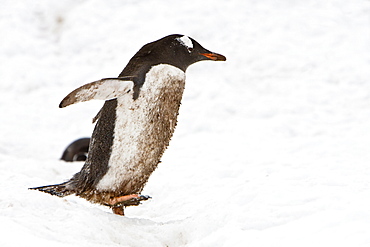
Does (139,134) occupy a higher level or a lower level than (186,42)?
lower

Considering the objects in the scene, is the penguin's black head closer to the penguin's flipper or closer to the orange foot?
the penguin's flipper

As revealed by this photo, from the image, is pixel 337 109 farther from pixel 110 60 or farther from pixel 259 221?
pixel 259 221

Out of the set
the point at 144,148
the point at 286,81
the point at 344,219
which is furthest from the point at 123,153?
the point at 286,81

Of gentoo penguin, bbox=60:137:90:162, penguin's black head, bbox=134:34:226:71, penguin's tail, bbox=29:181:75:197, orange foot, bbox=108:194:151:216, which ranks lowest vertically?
gentoo penguin, bbox=60:137:90:162

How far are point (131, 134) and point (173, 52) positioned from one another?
517 mm

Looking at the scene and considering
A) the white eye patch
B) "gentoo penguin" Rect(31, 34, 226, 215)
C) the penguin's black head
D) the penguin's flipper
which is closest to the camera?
the penguin's flipper

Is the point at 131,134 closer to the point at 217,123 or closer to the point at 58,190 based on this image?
the point at 58,190

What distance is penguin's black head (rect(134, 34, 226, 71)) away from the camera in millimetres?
3059

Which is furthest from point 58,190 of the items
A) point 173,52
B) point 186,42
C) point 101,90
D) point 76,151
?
point 76,151

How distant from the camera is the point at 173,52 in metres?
3.12

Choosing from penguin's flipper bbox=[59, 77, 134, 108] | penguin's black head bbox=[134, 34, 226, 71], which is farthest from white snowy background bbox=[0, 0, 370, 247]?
penguin's black head bbox=[134, 34, 226, 71]

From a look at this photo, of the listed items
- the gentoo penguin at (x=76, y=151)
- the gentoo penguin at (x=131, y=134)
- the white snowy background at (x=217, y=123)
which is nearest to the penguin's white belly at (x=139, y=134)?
Answer: the gentoo penguin at (x=131, y=134)

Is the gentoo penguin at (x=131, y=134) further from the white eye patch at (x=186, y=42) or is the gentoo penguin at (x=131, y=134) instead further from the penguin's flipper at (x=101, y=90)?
the white eye patch at (x=186, y=42)

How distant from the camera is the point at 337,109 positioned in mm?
6012
